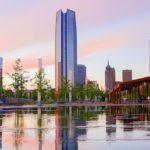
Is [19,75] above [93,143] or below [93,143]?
above

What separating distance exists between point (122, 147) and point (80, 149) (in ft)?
4.15

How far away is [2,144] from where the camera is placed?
545 inches

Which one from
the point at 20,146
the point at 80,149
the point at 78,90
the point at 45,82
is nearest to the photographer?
the point at 80,149

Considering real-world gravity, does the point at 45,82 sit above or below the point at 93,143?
above

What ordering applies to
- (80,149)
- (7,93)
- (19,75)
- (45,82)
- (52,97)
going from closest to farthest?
(80,149), (19,75), (45,82), (7,93), (52,97)

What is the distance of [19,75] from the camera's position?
262ft

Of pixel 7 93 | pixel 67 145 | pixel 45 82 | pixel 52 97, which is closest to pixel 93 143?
pixel 67 145

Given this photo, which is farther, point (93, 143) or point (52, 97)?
point (52, 97)

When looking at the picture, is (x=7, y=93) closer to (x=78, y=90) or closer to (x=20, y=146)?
(x=78, y=90)

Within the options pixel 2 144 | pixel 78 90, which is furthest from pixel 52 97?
pixel 2 144

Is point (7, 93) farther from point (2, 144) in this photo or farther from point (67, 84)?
point (2, 144)

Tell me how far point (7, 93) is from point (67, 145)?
108 meters

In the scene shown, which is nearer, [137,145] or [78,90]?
[137,145]

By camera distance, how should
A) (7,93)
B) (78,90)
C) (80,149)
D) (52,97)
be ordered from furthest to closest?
(52,97) → (78,90) → (7,93) → (80,149)
